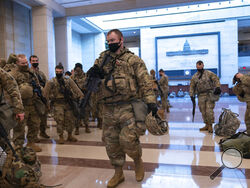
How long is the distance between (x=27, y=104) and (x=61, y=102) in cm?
74

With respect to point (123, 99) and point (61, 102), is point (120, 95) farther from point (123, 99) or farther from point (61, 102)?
point (61, 102)

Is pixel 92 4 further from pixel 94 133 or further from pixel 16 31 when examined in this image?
pixel 94 133

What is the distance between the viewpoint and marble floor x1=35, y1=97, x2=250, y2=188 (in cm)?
261

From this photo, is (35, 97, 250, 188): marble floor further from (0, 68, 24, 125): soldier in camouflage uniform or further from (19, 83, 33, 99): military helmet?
(19, 83, 33, 99): military helmet

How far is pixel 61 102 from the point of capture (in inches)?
179

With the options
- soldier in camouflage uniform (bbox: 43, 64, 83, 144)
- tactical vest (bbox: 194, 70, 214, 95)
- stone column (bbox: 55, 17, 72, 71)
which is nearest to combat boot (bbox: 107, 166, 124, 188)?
soldier in camouflage uniform (bbox: 43, 64, 83, 144)

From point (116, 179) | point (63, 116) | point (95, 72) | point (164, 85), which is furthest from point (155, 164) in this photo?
point (164, 85)

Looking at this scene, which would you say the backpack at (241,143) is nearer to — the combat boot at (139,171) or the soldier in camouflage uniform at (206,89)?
the soldier in camouflage uniform at (206,89)

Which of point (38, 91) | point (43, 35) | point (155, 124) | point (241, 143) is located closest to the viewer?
point (155, 124)

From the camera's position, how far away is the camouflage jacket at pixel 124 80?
240cm

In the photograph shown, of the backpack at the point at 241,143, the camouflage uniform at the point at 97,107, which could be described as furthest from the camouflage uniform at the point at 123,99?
the camouflage uniform at the point at 97,107

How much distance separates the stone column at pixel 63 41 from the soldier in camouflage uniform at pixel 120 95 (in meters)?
9.43

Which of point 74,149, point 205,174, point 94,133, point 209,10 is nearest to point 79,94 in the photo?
point 74,149

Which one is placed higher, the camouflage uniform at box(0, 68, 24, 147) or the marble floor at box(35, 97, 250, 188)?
the camouflage uniform at box(0, 68, 24, 147)
